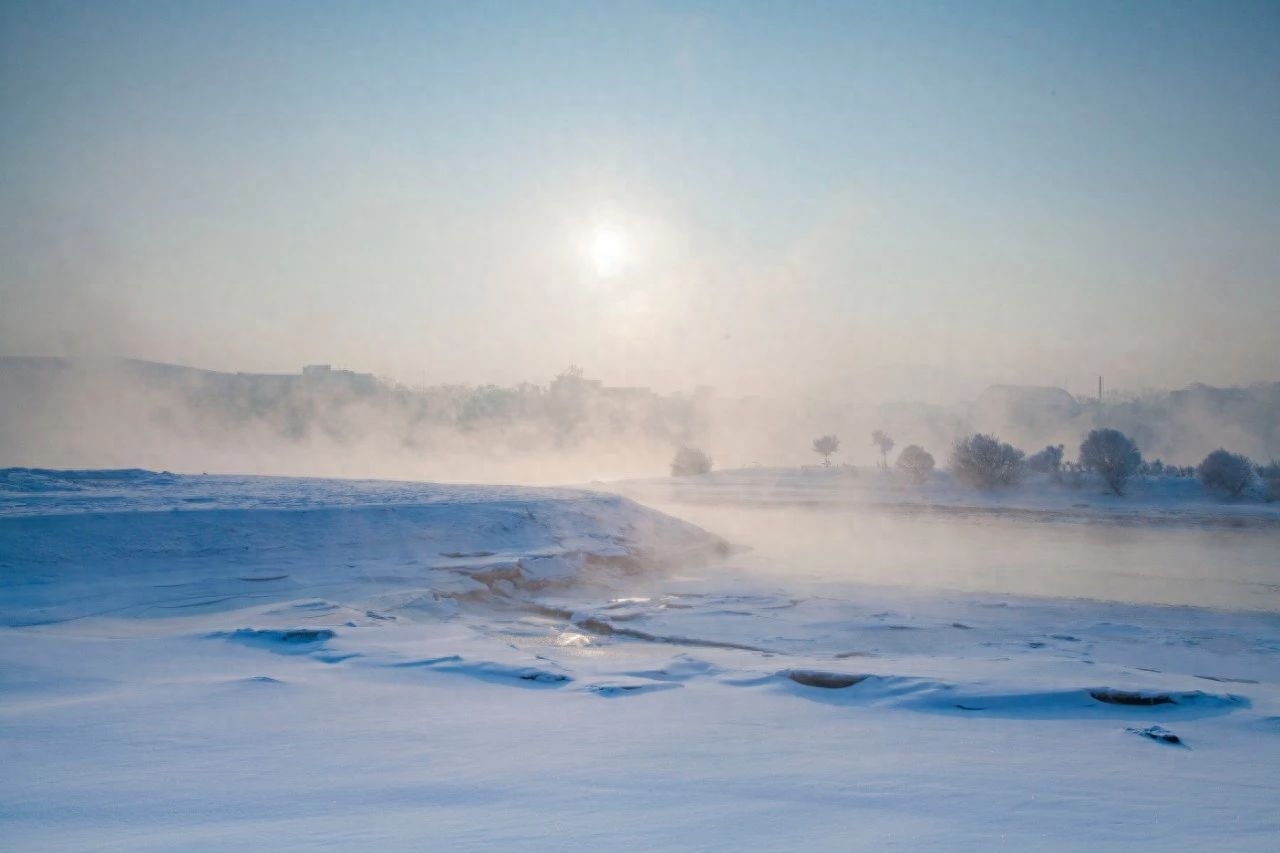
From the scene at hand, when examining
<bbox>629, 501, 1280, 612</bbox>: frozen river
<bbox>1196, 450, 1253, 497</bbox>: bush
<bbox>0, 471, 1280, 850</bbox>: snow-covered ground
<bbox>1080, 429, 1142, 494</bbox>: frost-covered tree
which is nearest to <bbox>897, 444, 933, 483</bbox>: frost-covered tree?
<bbox>1080, 429, 1142, 494</bbox>: frost-covered tree

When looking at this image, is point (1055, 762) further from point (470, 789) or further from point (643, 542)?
point (643, 542)

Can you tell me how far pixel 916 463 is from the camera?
35.9 m

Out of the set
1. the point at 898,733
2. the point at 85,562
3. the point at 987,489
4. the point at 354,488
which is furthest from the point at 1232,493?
the point at 85,562

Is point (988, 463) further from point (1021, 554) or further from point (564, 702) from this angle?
point (564, 702)

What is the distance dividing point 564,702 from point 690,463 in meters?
39.0

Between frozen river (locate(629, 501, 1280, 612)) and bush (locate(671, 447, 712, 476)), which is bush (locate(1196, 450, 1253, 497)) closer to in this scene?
frozen river (locate(629, 501, 1280, 612))

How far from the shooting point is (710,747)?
4223 mm

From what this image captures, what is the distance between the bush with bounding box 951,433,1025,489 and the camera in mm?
31266

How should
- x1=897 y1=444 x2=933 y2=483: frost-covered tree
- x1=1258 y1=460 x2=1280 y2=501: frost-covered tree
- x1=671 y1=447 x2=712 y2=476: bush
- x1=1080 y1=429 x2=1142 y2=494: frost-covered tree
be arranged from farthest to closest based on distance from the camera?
x1=671 y1=447 x2=712 y2=476: bush
x1=897 y1=444 x2=933 y2=483: frost-covered tree
x1=1080 y1=429 x2=1142 y2=494: frost-covered tree
x1=1258 y1=460 x2=1280 y2=501: frost-covered tree

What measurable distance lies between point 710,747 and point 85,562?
8934 mm

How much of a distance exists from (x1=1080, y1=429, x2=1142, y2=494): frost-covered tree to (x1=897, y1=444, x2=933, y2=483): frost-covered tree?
260 inches

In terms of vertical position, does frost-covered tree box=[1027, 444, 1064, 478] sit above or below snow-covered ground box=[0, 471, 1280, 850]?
above

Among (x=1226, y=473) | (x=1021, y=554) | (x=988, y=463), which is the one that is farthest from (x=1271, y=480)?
(x=1021, y=554)

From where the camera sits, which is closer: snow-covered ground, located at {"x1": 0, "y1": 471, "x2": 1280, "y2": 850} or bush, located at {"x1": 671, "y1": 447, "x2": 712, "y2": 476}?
snow-covered ground, located at {"x1": 0, "y1": 471, "x2": 1280, "y2": 850}
